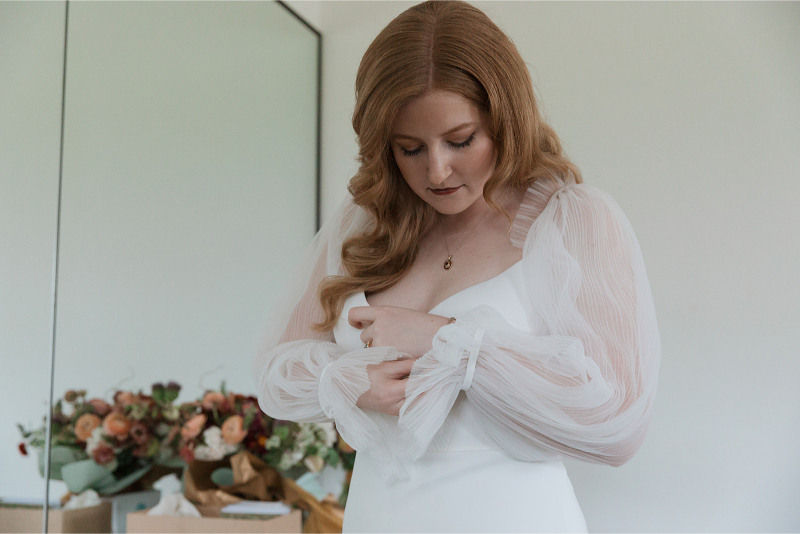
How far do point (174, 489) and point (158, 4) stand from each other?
160 centimetres

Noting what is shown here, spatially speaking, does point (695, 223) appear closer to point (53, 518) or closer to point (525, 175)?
point (525, 175)

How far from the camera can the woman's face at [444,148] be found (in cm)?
103

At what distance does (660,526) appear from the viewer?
2137 mm

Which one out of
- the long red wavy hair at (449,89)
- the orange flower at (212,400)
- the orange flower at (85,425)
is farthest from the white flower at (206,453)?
the long red wavy hair at (449,89)

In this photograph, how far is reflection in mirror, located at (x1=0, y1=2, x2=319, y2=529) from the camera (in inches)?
69.6

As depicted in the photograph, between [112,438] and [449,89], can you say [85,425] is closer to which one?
[112,438]

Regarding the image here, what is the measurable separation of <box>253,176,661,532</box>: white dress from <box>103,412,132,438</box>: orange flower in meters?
0.91

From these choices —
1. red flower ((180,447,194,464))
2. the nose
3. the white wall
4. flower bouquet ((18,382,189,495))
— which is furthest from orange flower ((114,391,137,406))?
the white wall

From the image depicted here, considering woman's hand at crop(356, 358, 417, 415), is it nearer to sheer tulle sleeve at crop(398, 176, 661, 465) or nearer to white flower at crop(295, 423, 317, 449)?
sheer tulle sleeve at crop(398, 176, 661, 465)

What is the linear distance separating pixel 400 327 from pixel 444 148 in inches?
11.8

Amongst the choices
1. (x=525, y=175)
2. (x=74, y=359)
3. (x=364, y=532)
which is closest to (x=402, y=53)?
(x=525, y=175)

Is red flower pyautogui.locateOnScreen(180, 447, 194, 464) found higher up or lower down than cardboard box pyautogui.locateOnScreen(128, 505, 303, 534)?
higher up

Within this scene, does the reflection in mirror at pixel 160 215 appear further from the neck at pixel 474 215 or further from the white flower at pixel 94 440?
the neck at pixel 474 215

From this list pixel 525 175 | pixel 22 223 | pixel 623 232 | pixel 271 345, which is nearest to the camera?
pixel 623 232
